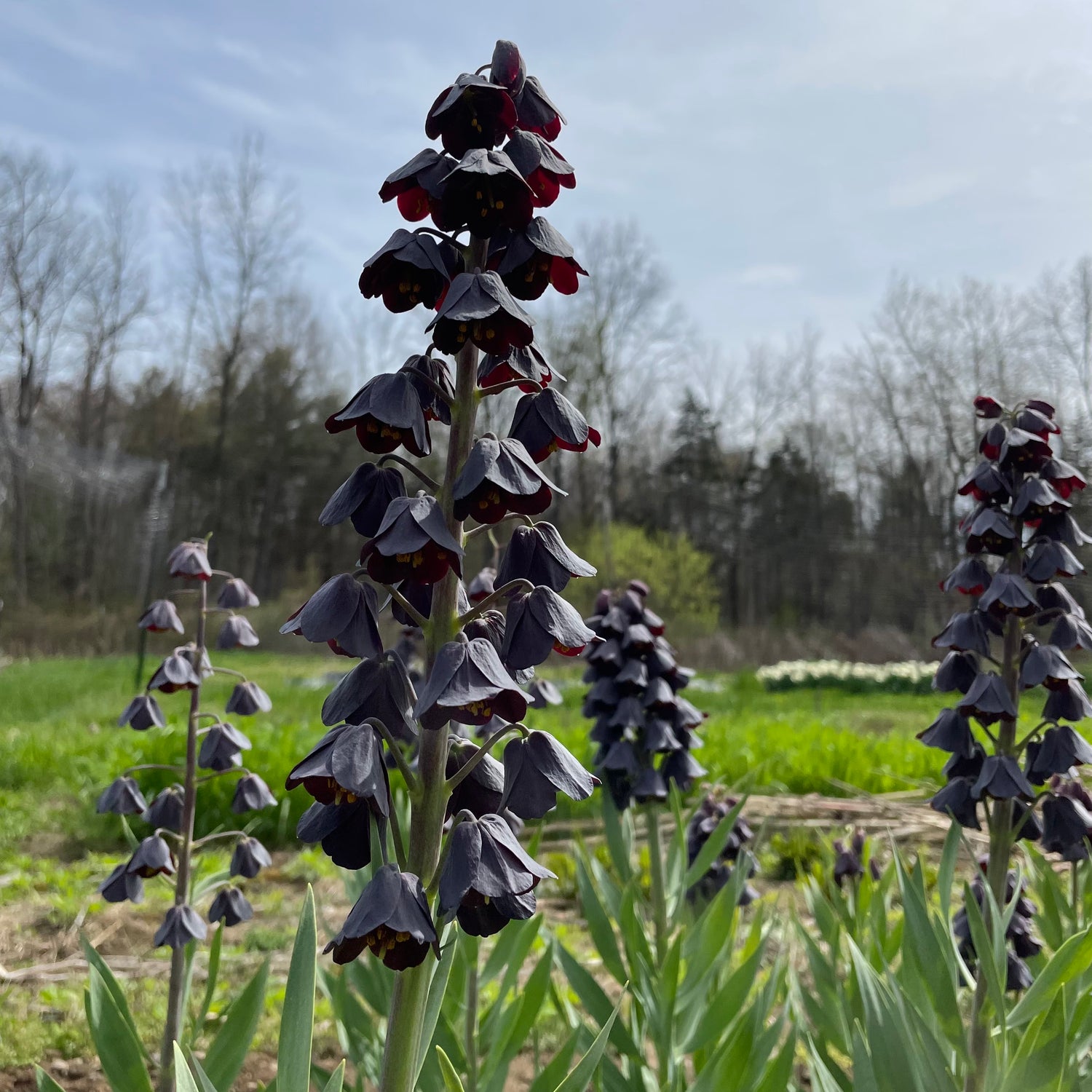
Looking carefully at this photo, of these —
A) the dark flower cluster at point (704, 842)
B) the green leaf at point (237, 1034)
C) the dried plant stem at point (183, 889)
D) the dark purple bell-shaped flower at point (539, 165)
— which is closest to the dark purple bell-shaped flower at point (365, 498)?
the dark purple bell-shaped flower at point (539, 165)

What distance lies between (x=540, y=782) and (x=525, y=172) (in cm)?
70

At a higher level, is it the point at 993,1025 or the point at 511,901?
the point at 511,901

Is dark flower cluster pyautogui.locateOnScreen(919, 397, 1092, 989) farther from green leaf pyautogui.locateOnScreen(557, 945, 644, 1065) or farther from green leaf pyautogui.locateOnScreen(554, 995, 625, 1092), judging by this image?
green leaf pyautogui.locateOnScreen(554, 995, 625, 1092)

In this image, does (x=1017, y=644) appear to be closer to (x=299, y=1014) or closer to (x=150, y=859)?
(x=299, y=1014)

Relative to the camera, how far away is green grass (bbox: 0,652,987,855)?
4.98 m

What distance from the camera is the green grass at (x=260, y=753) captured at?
16.3ft

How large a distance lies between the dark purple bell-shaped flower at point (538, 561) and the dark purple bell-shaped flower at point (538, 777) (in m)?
0.17

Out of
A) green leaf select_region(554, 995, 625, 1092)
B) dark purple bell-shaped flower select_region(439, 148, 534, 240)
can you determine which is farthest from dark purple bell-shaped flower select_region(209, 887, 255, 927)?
dark purple bell-shaped flower select_region(439, 148, 534, 240)

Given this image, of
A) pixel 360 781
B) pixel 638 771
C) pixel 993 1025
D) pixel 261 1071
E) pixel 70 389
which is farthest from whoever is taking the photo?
pixel 70 389

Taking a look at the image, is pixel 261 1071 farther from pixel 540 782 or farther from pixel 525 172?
pixel 525 172

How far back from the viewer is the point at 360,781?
32.4 inches

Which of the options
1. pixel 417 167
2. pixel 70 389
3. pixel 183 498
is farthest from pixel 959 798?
pixel 70 389

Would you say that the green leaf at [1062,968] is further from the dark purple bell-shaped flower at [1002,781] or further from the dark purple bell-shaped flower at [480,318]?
the dark purple bell-shaped flower at [480,318]

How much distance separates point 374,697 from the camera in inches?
36.9
